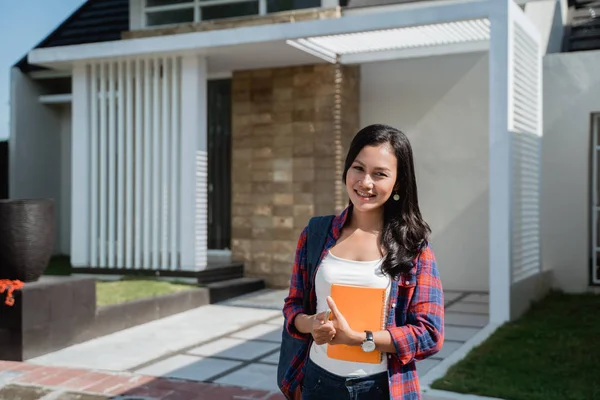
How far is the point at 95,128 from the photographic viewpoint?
8.59 meters

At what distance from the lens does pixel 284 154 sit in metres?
8.88

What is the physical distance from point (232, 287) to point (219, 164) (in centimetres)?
225

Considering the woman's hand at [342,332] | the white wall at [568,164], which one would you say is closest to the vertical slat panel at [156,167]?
the white wall at [568,164]

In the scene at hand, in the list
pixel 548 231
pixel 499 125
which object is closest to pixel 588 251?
pixel 548 231

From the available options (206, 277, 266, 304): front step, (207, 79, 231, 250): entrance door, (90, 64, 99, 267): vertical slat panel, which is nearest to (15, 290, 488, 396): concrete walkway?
(206, 277, 266, 304): front step

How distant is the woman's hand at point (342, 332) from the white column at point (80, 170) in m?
7.32

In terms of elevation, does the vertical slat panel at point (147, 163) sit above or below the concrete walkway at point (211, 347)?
above

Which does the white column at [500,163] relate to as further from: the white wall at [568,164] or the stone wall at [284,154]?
the stone wall at [284,154]

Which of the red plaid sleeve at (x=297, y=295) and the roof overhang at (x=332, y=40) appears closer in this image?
the red plaid sleeve at (x=297, y=295)

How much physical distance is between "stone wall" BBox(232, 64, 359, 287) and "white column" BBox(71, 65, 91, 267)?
1.88m

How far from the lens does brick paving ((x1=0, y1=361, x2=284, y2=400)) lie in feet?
13.9

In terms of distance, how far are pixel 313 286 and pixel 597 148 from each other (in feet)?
23.2

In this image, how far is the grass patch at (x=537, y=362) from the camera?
414cm

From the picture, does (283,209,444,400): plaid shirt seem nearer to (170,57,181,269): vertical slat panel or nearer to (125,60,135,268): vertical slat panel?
(170,57,181,269): vertical slat panel
